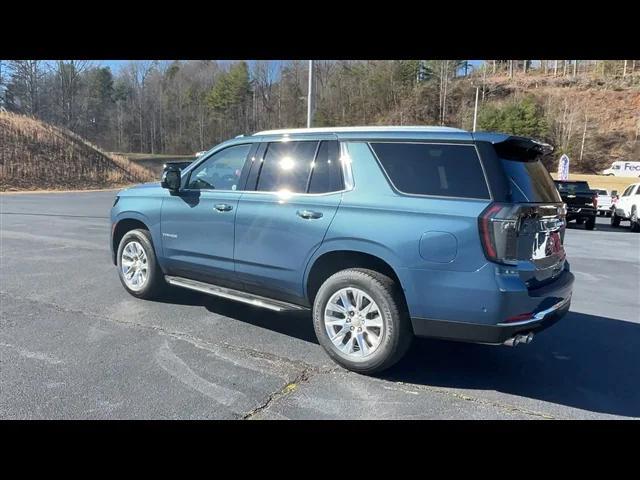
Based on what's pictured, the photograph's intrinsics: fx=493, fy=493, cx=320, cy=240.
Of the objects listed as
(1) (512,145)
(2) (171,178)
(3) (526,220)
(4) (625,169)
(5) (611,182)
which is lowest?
(3) (526,220)

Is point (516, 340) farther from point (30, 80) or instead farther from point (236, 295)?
point (30, 80)

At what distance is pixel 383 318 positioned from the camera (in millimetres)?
3834

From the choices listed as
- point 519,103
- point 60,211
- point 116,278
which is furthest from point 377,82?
point 116,278

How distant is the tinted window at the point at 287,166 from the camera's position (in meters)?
4.52

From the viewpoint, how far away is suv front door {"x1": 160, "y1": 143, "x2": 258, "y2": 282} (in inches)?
194

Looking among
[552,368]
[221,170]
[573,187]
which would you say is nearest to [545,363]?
[552,368]

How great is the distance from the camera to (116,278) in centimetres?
692

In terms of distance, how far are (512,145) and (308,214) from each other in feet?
Answer: 5.67

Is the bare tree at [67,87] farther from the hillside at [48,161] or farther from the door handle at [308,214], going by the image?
the door handle at [308,214]

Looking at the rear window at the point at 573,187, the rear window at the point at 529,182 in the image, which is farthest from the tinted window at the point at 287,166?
the rear window at the point at 573,187

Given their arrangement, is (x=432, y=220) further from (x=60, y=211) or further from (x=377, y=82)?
(x=377, y=82)

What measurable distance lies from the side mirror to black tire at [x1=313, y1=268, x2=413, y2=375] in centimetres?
230

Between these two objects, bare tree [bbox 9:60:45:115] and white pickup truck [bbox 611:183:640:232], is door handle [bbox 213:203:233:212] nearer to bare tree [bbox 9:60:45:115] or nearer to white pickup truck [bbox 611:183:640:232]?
white pickup truck [bbox 611:183:640:232]

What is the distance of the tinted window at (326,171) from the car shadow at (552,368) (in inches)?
65.0
